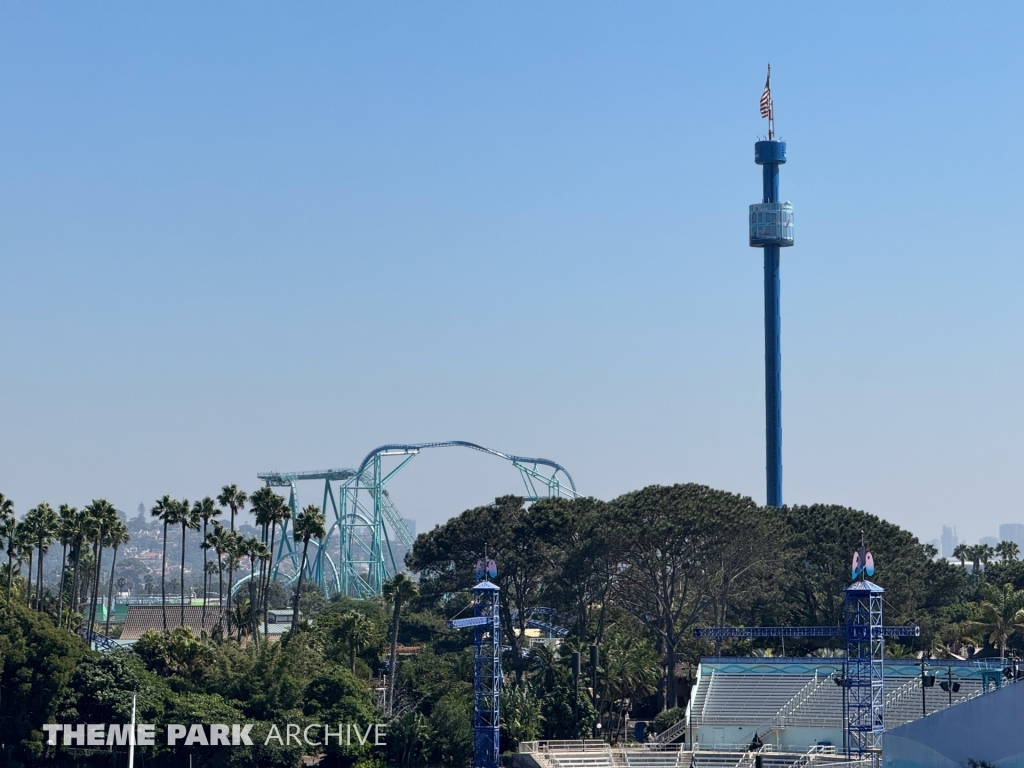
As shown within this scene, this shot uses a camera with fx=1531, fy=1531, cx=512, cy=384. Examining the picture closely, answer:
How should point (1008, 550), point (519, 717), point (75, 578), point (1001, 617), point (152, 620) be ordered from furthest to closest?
point (1008, 550)
point (152, 620)
point (1001, 617)
point (75, 578)
point (519, 717)

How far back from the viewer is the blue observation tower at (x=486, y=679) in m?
75.4

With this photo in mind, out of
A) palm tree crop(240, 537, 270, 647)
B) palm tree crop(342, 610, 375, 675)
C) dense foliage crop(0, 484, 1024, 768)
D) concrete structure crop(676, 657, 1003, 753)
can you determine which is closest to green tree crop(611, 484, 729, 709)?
dense foliage crop(0, 484, 1024, 768)

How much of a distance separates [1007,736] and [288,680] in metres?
50.4

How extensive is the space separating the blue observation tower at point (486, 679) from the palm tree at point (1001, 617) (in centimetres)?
3266

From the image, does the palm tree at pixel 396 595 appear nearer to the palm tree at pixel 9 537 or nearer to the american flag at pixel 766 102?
the palm tree at pixel 9 537

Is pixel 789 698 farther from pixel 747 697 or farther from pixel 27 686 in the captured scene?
pixel 27 686

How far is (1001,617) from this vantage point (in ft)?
304

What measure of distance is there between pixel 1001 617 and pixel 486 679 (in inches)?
1305

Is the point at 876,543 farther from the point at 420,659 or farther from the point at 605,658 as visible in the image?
the point at 420,659

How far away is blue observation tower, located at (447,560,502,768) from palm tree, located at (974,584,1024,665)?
32.7 meters

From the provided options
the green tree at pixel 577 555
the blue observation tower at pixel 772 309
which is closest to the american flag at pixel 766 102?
the blue observation tower at pixel 772 309

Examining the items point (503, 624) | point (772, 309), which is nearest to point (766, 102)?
point (772, 309)

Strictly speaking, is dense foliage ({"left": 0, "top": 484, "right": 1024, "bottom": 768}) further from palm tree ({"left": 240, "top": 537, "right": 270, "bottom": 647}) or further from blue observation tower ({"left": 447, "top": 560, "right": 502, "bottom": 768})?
blue observation tower ({"left": 447, "top": 560, "right": 502, "bottom": 768})

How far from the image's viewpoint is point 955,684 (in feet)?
220
